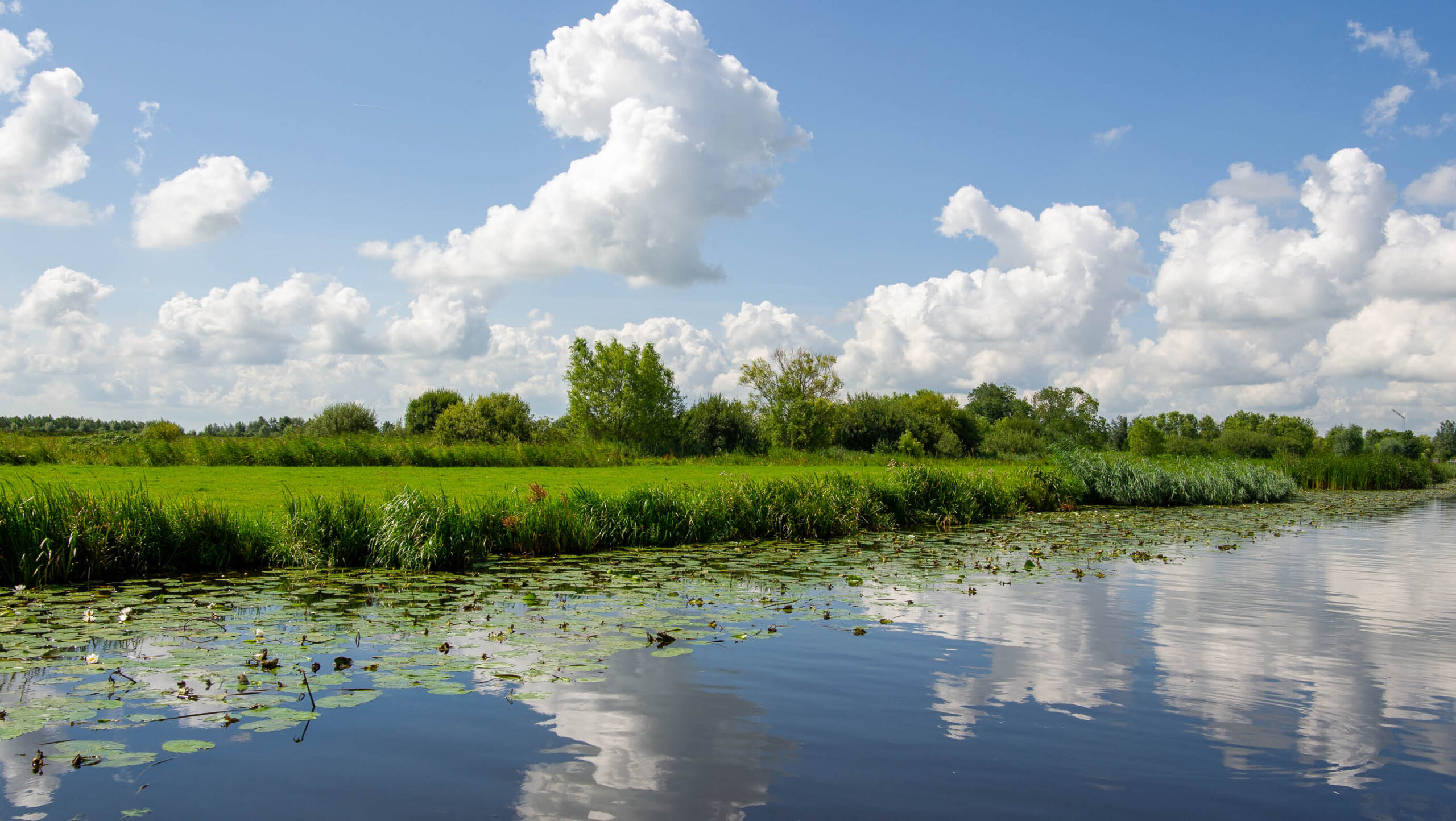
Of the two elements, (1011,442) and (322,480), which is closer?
(322,480)

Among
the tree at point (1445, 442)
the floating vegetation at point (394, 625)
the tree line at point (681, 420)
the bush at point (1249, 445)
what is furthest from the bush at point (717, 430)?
the tree at point (1445, 442)

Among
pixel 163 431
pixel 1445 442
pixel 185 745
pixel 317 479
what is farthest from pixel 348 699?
pixel 1445 442

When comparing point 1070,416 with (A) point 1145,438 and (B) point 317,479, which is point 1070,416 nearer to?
(A) point 1145,438

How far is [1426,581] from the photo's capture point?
516 inches

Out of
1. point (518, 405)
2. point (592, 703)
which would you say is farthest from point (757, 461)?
point (592, 703)

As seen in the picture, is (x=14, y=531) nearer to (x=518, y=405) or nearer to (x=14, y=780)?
(x=14, y=780)

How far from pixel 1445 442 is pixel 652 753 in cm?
20748

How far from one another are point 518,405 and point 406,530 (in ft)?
144

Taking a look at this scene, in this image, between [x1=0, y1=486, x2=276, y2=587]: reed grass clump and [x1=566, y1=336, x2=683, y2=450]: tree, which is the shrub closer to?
[x1=566, y1=336, x2=683, y2=450]: tree

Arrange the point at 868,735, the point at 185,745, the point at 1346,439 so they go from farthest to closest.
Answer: the point at 1346,439 < the point at 868,735 < the point at 185,745

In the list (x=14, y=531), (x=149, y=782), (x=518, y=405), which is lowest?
(x=149, y=782)

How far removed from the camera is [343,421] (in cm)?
5544

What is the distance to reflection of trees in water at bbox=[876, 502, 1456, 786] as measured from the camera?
19.0ft

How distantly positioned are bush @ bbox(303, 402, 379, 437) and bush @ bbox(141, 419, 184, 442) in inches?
527
